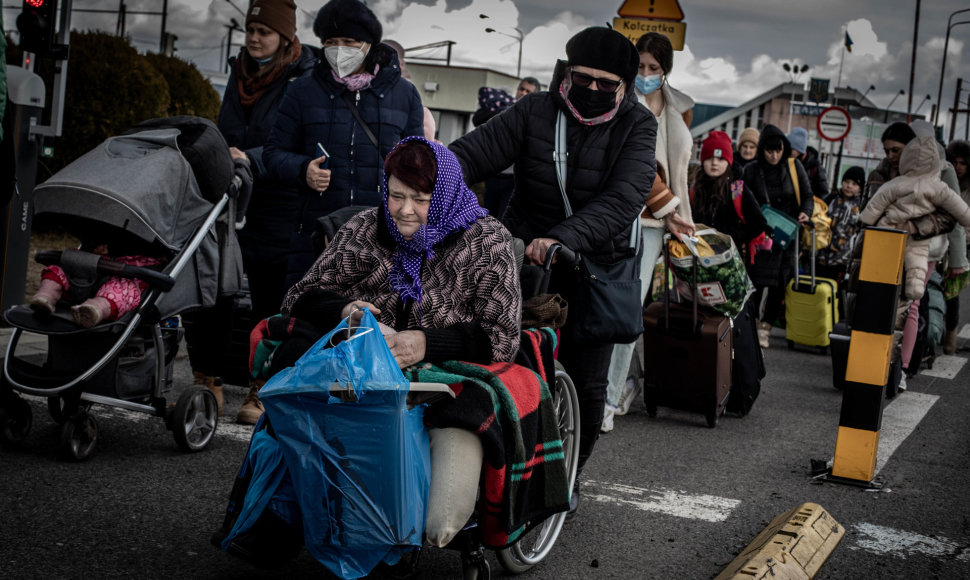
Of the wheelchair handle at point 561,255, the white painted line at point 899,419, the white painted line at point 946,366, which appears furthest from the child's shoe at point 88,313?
the white painted line at point 946,366

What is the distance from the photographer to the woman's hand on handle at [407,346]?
11.5 ft

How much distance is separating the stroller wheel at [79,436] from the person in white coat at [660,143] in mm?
3069

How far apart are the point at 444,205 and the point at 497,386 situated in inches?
28.2

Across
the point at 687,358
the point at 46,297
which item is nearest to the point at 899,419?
the point at 687,358

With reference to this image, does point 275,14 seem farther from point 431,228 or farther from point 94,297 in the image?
point 431,228

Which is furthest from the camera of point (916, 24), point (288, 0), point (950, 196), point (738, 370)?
point (916, 24)

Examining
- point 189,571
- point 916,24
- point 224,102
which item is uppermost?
point 916,24

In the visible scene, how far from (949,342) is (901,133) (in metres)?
3.55

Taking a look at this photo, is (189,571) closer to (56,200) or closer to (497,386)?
(497,386)

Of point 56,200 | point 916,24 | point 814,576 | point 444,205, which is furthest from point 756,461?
point 916,24

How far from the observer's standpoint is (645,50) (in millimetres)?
6918

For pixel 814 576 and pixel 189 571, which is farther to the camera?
pixel 814 576

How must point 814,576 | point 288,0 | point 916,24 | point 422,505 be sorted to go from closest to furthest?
point 422,505 < point 814,576 < point 288,0 < point 916,24

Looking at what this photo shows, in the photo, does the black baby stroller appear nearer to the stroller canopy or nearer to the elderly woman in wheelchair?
the stroller canopy
